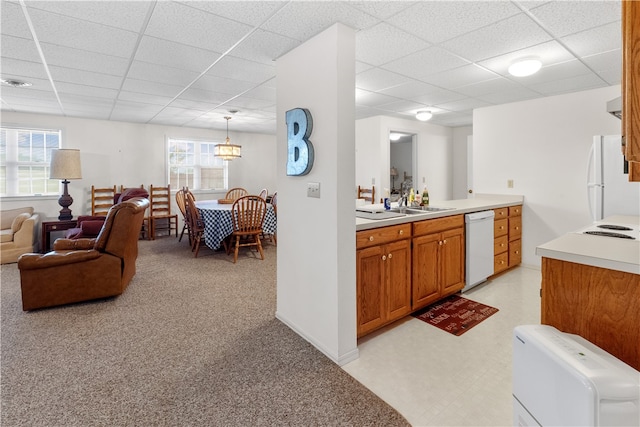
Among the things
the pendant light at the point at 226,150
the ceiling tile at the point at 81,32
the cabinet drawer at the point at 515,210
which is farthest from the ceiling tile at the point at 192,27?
the cabinet drawer at the point at 515,210

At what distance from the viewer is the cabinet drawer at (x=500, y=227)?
376cm

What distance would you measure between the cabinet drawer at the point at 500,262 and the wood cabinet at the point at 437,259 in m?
0.77

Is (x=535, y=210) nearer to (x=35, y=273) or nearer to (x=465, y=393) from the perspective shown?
(x=465, y=393)

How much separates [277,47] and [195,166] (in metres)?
5.01

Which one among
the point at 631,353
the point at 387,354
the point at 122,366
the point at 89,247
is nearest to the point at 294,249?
the point at 387,354

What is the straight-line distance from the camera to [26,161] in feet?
17.5

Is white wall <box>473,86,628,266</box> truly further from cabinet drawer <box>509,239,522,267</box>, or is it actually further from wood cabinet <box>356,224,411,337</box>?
wood cabinet <box>356,224,411,337</box>

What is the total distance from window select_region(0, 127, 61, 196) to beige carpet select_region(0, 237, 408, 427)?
2873mm

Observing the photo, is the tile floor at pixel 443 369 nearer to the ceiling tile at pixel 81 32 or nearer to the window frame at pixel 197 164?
the ceiling tile at pixel 81 32

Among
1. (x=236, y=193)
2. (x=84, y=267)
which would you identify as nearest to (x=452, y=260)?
(x=84, y=267)

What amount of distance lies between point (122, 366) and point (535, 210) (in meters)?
4.66

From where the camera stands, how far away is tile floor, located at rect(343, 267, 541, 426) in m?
1.68

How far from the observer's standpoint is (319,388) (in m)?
1.86

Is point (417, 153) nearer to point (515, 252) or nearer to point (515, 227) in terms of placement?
point (515, 227)
